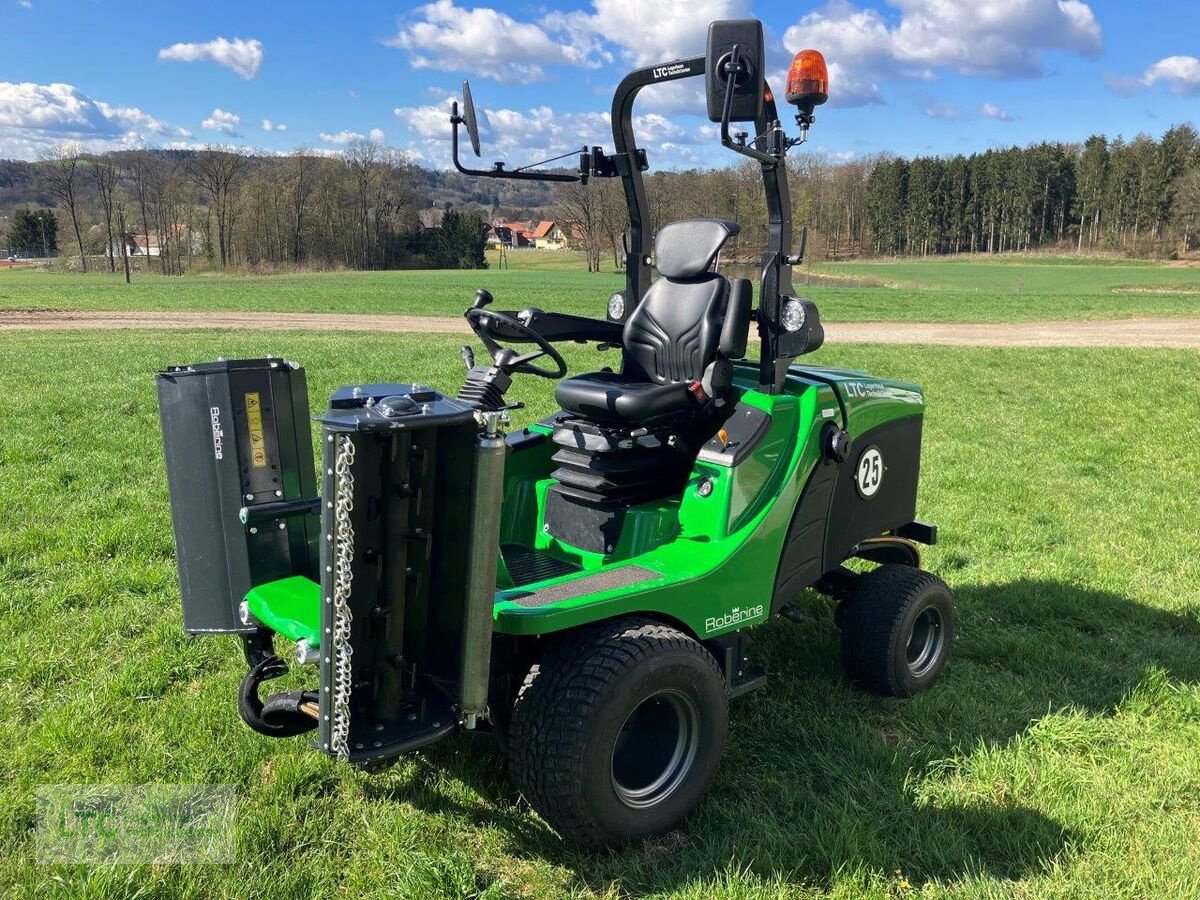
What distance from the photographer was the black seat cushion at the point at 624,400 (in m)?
3.31

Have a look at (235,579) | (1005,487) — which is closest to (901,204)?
(1005,487)

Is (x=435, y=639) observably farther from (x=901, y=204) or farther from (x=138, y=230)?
(x=138, y=230)

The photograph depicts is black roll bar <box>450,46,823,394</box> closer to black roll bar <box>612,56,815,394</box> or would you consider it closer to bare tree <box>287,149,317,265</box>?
black roll bar <box>612,56,815,394</box>

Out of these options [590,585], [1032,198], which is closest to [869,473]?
[590,585]

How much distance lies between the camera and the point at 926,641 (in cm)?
390

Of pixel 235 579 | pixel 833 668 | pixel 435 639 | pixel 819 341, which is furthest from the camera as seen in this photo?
pixel 833 668

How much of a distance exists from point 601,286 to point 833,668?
3781 centimetres

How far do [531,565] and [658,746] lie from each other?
0.99 meters

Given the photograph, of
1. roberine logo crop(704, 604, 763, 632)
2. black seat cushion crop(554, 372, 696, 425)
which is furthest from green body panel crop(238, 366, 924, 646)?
black seat cushion crop(554, 372, 696, 425)

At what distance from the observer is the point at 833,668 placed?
3.88 metres

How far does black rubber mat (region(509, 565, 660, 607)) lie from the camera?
2.67 metres

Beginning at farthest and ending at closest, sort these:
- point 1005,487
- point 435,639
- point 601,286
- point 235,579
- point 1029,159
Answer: point 1029,159 → point 601,286 → point 1005,487 → point 235,579 → point 435,639

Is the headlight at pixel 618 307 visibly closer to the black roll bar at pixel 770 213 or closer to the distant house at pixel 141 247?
the black roll bar at pixel 770 213

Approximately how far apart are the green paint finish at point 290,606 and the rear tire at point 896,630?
211 cm
